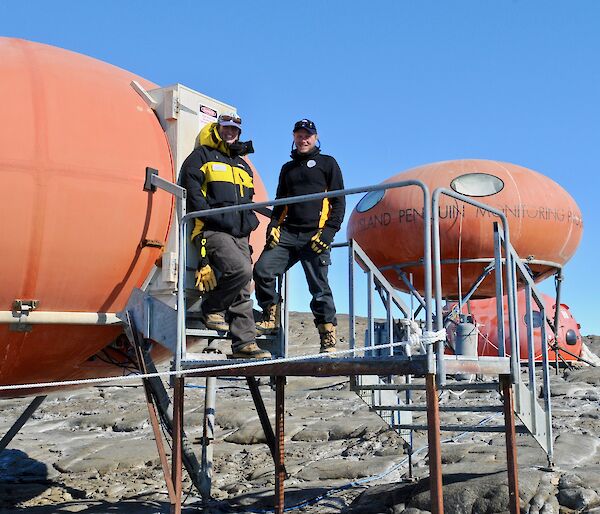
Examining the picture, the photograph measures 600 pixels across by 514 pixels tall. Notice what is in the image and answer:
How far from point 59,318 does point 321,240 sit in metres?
2.08

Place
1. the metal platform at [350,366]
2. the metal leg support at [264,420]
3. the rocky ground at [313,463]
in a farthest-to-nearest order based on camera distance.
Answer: the metal leg support at [264,420] → the rocky ground at [313,463] → the metal platform at [350,366]

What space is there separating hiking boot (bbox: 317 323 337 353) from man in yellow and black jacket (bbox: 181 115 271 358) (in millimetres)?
491

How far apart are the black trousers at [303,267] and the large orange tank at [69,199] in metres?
0.85

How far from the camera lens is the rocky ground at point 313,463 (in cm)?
679

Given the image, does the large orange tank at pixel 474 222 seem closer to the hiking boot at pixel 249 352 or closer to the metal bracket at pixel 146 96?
the metal bracket at pixel 146 96

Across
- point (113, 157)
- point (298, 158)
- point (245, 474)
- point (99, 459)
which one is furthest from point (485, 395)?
point (113, 157)

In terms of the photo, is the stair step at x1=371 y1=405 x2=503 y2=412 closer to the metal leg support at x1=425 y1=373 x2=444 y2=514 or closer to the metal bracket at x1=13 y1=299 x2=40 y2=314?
the metal leg support at x1=425 y1=373 x2=444 y2=514

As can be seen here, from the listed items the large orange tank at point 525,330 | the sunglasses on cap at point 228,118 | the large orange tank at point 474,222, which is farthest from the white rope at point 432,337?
the large orange tank at point 525,330

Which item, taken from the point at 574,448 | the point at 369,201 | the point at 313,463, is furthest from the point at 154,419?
the point at 369,201

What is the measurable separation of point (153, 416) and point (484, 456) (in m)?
3.63

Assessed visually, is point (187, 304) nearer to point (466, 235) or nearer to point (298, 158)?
point (298, 158)

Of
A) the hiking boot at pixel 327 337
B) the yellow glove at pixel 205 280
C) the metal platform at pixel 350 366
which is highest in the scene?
the yellow glove at pixel 205 280

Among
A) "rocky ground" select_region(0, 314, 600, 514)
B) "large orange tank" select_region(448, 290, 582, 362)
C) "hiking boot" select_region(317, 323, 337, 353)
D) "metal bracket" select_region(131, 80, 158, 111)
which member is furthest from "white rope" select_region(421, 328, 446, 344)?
"large orange tank" select_region(448, 290, 582, 362)

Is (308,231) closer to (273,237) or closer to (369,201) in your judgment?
(273,237)
